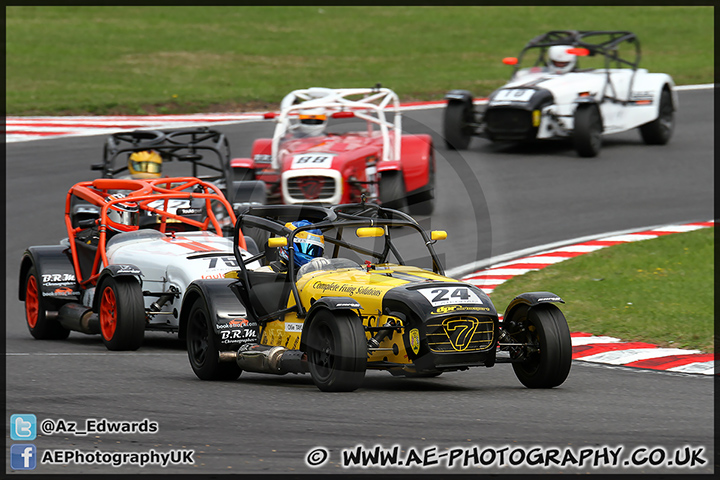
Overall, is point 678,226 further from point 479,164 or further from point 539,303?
point 539,303

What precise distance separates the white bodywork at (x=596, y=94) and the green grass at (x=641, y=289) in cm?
481

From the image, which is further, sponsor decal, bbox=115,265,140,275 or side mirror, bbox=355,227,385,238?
sponsor decal, bbox=115,265,140,275

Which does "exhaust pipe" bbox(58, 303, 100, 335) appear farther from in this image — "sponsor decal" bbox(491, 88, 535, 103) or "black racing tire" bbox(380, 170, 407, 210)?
"sponsor decal" bbox(491, 88, 535, 103)

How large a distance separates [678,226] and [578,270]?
317 cm

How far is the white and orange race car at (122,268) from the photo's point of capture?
9.98 meters

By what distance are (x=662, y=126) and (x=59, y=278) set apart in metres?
13.0

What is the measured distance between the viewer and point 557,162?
1970cm

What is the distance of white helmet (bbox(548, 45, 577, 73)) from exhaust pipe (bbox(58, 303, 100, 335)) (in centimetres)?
1162

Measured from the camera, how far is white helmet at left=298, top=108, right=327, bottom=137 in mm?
16781

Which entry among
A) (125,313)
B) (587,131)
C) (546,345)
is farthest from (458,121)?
(546,345)

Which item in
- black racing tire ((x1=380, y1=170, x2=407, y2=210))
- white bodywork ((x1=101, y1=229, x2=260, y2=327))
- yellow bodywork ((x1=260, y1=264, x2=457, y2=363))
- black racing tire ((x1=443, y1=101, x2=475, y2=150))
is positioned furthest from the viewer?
black racing tire ((x1=443, y1=101, x2=475, y2=150))

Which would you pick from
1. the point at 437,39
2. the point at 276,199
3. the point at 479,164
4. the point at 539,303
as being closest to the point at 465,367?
the point at 539,303

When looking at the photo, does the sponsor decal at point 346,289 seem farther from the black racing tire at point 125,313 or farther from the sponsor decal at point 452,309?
the black racing tire at point 125,313

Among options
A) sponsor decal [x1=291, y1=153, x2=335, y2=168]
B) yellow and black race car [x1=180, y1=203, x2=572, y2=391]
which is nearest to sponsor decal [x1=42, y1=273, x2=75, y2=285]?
yellow and black race car [x1=180, y1=203, x2=572, y2=391]
